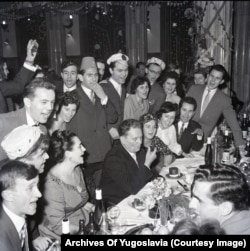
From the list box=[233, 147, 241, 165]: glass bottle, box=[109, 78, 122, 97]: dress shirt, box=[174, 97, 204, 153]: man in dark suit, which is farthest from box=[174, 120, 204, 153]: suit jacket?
box=[109, 78, 122, 97]: dress shirt

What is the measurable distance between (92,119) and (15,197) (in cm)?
170

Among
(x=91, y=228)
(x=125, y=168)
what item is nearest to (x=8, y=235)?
(x=91, y=228)

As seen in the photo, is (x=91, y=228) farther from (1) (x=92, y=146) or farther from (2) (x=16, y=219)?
(1) (x=92, y=146)

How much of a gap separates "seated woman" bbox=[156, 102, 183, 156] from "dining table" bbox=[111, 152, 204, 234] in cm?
36

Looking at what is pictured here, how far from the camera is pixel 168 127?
3299 mm

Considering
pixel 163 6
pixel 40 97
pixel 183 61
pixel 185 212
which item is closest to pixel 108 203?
pixel 185 212

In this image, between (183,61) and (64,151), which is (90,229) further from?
(183,61)

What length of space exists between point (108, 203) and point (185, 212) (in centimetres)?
53

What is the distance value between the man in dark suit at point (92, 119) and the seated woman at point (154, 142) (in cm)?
47

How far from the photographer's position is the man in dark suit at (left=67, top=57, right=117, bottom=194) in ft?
10.3

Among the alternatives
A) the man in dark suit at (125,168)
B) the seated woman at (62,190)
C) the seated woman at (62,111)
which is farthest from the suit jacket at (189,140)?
the seated woman at (62,190)

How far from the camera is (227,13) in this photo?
4.82 metres

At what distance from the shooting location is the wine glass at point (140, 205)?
201cm

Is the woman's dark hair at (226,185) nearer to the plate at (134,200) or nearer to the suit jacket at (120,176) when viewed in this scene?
the plate at (134,200)
